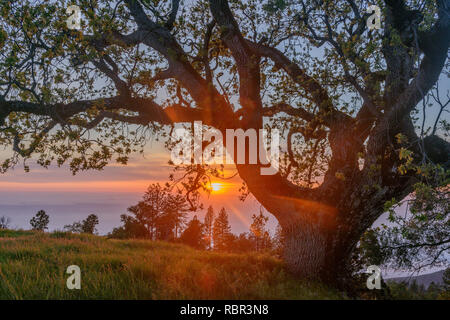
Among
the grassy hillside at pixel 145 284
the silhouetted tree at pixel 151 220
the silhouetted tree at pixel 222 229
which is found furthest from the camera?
the silhouetted tree at pixel 222 229

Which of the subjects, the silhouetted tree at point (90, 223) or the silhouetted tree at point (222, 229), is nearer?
the silhouetted tree at point (90, 223)

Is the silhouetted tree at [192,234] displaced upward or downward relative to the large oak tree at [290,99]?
downward

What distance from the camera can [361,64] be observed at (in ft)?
22.7

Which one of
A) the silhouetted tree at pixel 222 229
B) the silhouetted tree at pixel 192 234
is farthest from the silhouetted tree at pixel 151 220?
Answer: the silhouetted tree at pixel 222 229

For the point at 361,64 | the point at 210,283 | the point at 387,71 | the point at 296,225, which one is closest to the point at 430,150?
the point at 387,71

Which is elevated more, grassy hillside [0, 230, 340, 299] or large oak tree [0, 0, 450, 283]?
large oak tree [0, 0, 450, 283]

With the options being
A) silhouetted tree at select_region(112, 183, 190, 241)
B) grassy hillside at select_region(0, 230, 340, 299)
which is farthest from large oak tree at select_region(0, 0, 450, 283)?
silhouetted tree at select_region(112, 183, 190, 241)

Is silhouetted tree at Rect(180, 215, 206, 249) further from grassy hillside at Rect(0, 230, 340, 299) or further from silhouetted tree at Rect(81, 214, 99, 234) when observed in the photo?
grassy hillside at Rect(0, 230, 340, 299)

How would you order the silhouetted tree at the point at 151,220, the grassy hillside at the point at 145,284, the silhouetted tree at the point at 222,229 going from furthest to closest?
1. the silhouetted tree at the point at 222,229
2. the silhouetted tree at the point at 151,220
3. the grassy hillside at the point at 145,284

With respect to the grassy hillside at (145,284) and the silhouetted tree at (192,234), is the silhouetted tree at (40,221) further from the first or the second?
the grassy hillside at (145,284)

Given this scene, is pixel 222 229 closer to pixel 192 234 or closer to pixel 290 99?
pixel 192 234

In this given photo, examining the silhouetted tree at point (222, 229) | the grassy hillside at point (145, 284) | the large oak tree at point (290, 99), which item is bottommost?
the silhouetted tree at point (222, 229)

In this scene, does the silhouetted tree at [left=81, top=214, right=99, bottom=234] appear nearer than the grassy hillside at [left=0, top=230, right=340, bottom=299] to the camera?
No

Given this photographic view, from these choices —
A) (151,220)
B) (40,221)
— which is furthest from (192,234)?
(40,221)
